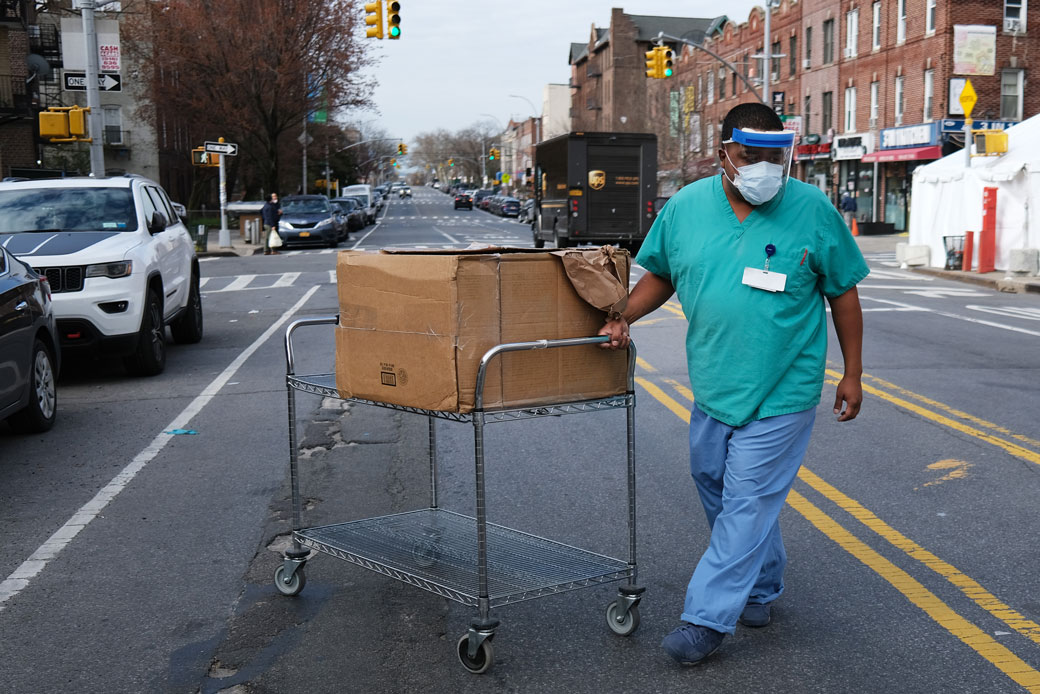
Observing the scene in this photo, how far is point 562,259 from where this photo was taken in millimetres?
4258

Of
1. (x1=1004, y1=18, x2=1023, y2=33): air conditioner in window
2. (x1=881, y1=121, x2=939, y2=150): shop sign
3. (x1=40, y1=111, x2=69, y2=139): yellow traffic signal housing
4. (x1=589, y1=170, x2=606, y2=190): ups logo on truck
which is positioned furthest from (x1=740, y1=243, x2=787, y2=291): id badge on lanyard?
(x1=1004, y1=18, x2=1023, y2=33): air conditioner in window

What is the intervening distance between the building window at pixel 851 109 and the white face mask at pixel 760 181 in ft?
151

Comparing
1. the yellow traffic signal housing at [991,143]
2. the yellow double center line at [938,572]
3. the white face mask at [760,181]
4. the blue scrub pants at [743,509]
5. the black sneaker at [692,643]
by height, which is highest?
the yellow traffic signal housing at [991,143]

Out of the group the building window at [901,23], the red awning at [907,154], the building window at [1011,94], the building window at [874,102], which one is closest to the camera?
the red awning at [907,154]

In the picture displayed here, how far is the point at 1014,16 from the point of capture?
133 ft

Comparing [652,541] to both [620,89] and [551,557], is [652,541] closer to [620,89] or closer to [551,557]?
[551,557]

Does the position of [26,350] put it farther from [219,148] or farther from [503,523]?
[219,148]

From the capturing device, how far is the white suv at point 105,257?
1079 cm

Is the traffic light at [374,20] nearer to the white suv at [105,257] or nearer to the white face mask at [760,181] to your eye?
the white suv at [105,257]

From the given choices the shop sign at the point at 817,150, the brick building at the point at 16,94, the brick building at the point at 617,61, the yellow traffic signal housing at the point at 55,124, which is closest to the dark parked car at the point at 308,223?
the brick building at the point at 16,94

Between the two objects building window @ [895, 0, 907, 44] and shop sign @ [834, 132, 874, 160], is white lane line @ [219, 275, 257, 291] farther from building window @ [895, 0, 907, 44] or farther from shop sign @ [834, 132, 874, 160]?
shop sign @ [834, 132, 874, 160]

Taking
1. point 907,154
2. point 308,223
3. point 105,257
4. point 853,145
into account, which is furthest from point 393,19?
point 853,145

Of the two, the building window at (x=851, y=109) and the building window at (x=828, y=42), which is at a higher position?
the building window at (x=828, y=42)

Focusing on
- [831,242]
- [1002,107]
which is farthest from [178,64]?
[831,242]
